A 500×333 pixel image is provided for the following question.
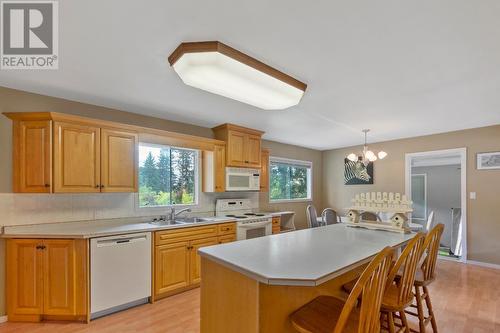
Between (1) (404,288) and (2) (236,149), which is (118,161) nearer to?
(2) (236,149)

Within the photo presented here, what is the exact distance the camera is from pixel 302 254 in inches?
64.5

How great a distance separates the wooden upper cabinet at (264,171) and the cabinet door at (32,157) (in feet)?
10.3

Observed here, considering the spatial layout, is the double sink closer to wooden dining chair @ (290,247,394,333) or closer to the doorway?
wooden dining chair @ (290,247,394,333)

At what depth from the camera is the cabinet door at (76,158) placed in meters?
2.49

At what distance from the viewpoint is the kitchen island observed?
1301 millimetres

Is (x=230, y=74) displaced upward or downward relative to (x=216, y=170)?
upward

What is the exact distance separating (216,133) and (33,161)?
2360 mm

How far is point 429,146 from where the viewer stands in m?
4.72

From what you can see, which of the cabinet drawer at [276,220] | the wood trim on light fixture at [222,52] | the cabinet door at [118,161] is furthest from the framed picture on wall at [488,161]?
the cabinet door at [118,161]

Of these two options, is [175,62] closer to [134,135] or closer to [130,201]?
[134,135]

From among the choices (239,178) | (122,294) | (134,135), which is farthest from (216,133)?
(122,294)

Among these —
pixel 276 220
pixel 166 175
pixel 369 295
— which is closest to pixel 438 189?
pixel 276 220

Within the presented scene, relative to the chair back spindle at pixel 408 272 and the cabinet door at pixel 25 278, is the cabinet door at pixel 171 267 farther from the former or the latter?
the chair back spindle at pixel 408 272

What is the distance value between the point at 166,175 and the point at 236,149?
1155 mm
